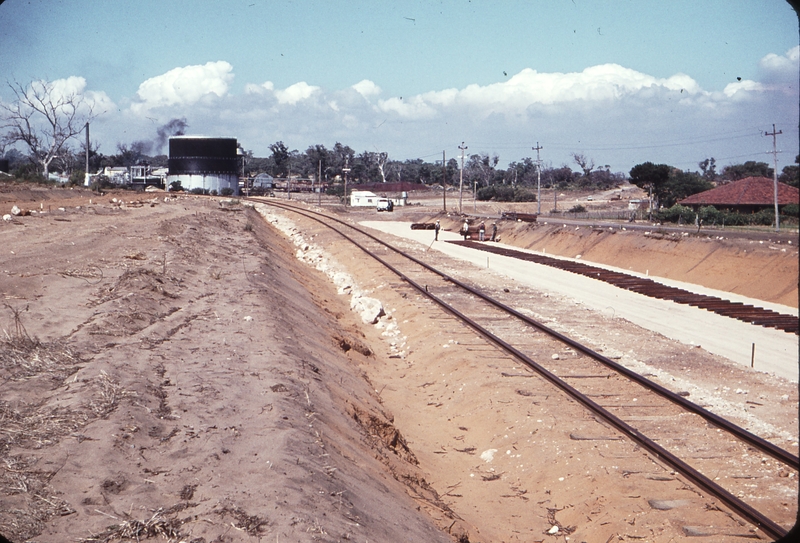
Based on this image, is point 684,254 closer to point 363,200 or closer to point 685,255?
point 685,255

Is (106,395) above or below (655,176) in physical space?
below

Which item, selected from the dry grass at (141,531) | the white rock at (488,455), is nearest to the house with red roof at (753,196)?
the dry grass at (141,531)

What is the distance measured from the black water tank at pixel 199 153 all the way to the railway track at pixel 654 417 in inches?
2849

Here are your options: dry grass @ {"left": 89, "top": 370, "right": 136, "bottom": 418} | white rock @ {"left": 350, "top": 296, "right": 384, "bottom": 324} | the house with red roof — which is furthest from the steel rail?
dry grass @ {"left": 89, "top": 370, "right": 136, "bottom": 418}

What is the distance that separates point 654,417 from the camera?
9.55m

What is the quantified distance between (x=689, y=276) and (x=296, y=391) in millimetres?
25544

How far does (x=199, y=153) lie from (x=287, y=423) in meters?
81.9

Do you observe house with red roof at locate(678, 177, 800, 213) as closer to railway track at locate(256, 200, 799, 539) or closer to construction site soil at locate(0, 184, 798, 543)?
construction site soil at locate(0, 184, 798, 543)

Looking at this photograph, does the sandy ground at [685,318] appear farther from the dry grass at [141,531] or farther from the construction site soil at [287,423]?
the dry grass at [141,531]

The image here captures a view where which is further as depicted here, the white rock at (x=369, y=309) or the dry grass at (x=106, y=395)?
the white rock at (x=369, y=309)

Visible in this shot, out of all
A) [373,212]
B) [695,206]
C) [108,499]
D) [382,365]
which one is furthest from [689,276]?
[373,212]

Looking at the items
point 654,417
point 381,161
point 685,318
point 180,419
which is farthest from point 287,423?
point 381,161

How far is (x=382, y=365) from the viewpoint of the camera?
1424cm

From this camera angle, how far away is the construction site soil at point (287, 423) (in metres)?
4.98
